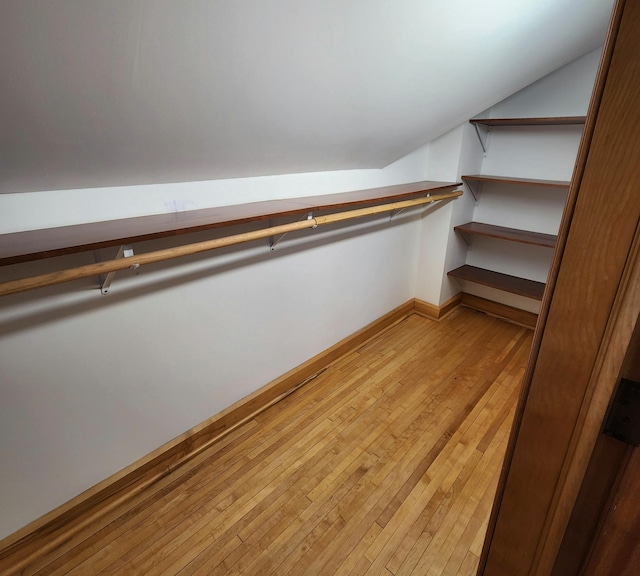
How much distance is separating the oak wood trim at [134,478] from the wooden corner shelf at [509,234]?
5.18ft

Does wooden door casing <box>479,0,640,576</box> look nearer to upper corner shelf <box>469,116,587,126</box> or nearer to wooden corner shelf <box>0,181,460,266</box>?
wooden corner shelf <box>0,181,460,266</box>

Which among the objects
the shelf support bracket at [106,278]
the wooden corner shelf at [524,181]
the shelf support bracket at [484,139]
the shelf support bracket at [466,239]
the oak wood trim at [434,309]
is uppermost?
the shelf support bracket at [484,139]

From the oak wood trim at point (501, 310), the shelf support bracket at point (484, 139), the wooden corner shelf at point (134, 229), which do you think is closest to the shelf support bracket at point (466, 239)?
the oak wood trim at point (501, 310)

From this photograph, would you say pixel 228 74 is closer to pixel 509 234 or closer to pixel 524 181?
pixel 524 181

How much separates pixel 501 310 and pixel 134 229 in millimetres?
3023

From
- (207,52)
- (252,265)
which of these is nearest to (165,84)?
(207,52)

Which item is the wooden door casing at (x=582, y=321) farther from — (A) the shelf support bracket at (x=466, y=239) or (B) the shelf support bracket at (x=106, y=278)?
(A) the shelf support bracket at (x=466, y=239)

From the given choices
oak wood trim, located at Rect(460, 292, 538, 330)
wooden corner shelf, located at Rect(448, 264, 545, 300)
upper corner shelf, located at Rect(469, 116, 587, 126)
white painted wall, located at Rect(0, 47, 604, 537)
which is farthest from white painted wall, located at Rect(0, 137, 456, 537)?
oak wood trim, located at Rect(460, 292, 538, 330)

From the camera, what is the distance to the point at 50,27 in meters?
0.72

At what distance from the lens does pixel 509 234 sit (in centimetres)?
282

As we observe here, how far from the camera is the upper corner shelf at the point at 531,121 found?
226 centimetres

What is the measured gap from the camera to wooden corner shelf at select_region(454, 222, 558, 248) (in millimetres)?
2627

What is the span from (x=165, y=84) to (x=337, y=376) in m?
1.94

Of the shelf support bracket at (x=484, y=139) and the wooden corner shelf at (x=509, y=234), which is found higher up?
the shelf support bracket at (x=484, y=139)
